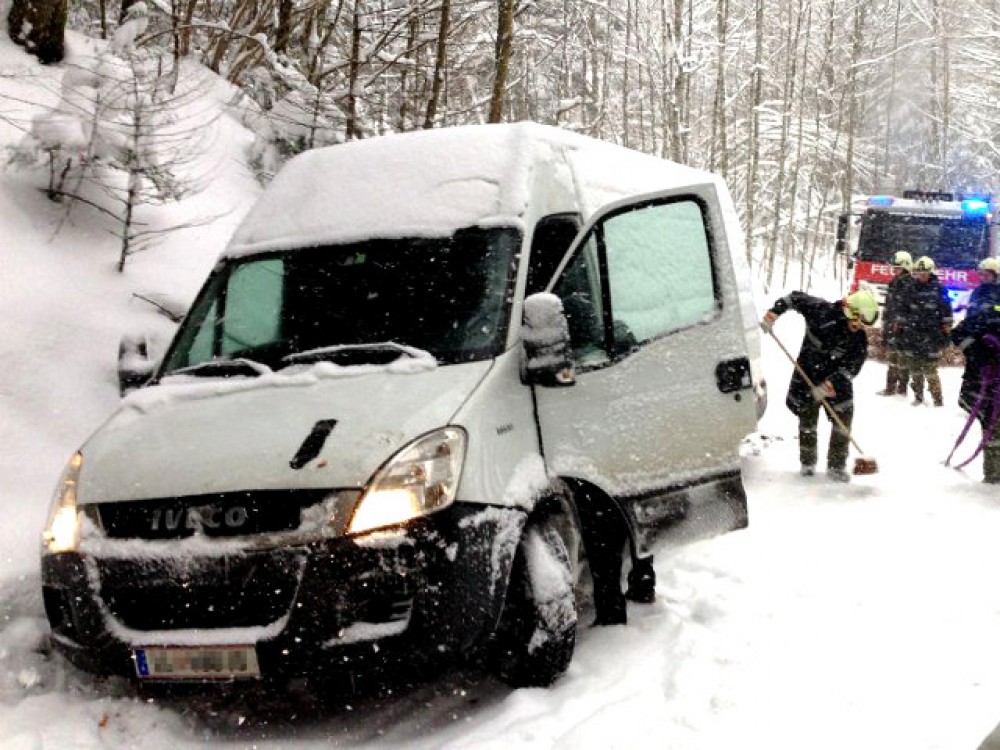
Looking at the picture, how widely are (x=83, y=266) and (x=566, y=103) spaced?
10.1 meters

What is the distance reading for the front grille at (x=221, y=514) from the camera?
3.19 m

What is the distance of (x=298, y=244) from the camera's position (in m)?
4.44

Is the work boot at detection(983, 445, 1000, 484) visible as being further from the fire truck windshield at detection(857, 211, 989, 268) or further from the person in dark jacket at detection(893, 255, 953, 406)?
the fire truck windshield at detection(857, 211, 989, 268)

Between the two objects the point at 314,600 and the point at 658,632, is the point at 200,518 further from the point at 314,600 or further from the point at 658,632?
the point at 658,632

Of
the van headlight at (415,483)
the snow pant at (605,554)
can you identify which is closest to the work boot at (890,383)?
the snow pant at (605,554)

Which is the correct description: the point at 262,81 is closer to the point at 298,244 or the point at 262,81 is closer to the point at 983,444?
the point at 298,244

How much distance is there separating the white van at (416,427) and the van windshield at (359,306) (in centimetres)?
1

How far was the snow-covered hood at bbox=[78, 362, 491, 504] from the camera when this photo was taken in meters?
3.23

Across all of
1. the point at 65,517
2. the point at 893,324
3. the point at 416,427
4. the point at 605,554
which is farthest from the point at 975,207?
the point at 65,517

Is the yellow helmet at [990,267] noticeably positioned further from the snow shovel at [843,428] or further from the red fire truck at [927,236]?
Result: the red fire truck at [927,236]

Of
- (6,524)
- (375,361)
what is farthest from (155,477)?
(6,524)

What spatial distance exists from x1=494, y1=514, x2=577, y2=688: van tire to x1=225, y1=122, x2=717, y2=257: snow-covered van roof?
1.45 meters

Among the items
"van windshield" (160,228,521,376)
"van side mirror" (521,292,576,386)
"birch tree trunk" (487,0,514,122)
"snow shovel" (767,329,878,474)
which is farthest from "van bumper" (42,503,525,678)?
"birch tree trunk" (487,0,514,122)

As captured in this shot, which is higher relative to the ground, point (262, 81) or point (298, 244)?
point (262, 81)
